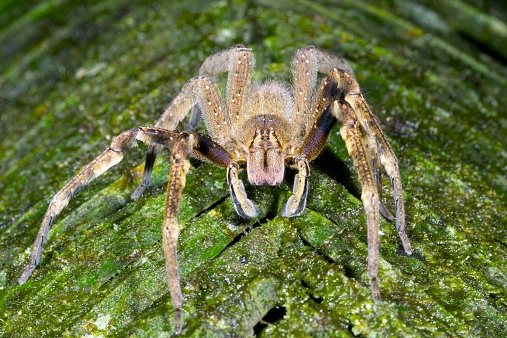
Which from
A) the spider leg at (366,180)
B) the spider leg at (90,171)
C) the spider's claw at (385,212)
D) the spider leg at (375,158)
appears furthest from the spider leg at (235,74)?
the spider's claw at (385,212)

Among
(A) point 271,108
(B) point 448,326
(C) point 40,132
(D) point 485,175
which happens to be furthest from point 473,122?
(C) point 40,132

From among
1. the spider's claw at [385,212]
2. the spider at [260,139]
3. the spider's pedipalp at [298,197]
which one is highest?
the spider at [260,139]

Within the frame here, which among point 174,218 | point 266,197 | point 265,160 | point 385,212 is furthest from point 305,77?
point 174,218

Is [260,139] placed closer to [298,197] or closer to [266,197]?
[266,197]

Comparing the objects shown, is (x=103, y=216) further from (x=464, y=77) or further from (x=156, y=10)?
(x=464, y=77)

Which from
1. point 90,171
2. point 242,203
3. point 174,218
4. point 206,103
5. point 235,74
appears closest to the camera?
point 174,218

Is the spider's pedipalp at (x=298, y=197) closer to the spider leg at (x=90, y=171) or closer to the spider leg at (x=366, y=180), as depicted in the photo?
the spider leg at (x=366, y=180)
